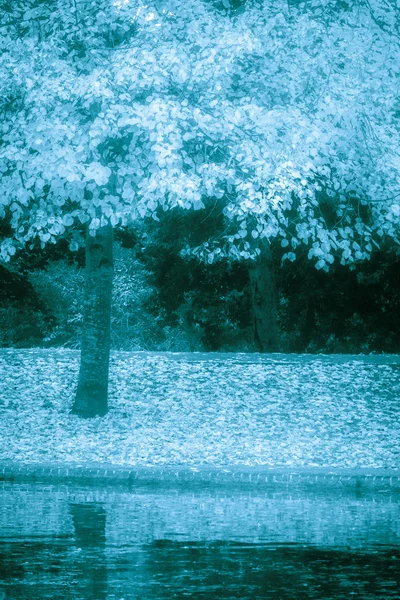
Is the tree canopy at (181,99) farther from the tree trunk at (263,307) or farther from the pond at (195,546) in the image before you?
the tree trunk at (263,307)

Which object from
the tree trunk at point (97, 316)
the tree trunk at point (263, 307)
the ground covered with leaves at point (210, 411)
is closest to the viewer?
the ground covered with leaves at point (210, 411)

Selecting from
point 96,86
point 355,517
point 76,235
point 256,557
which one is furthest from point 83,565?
point 76,235

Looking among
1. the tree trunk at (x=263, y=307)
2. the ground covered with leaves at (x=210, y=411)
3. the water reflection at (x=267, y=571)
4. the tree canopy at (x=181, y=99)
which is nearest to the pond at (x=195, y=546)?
the water reflection at (x=267, y=571)

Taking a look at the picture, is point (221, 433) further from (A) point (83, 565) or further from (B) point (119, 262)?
(B) point (119, 262)

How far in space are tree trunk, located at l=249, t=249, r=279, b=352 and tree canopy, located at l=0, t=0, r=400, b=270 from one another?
26.0 feet

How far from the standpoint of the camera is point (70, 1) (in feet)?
50.8

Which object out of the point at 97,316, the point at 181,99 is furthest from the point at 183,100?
the point at 97,316

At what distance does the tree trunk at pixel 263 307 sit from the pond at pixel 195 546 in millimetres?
11686

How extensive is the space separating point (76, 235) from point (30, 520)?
24.8m

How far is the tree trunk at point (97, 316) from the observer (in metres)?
17.1

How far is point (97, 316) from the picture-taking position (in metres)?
17.2

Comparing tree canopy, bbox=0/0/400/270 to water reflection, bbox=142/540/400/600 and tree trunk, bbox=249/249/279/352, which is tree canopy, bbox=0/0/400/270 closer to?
water reflection, bbox=142/540/400/600

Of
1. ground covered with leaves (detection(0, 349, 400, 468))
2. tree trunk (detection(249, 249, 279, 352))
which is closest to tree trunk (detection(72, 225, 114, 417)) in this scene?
ground covered with leaves (detection(0, 349, 400, 468))

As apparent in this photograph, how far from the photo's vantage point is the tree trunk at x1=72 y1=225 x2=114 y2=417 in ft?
56.1
